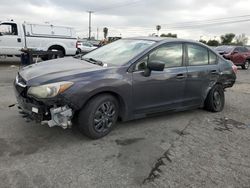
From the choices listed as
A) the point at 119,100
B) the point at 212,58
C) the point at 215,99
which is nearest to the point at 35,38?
the point at 212,58

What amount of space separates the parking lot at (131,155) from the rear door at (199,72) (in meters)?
0.54

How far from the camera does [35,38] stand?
46.8ft

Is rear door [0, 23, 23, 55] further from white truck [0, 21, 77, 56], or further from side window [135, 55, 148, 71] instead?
side window [135, 55, 148, 71]

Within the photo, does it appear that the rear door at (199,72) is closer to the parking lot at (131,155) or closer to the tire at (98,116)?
the parking lot at (131,155)

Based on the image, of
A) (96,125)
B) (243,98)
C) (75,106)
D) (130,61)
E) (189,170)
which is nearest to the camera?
(189,170)

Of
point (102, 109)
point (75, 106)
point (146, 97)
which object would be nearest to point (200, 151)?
point (146, 97)

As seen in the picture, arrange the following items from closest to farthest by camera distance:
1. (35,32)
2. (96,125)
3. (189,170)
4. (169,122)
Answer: (189,170)
(96,125)
(169,122)
(35,32)

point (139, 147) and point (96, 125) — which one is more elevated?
point (96, 125)

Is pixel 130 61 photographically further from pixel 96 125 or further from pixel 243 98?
pixel 243 98

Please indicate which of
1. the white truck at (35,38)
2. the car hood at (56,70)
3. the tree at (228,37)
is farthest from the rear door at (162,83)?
the tree at (228,37)

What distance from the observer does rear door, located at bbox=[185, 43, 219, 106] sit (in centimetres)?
516

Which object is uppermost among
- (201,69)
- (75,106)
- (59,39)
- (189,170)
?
(59,39)

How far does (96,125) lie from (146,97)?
1.02 meters

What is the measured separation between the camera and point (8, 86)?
7734 mm
